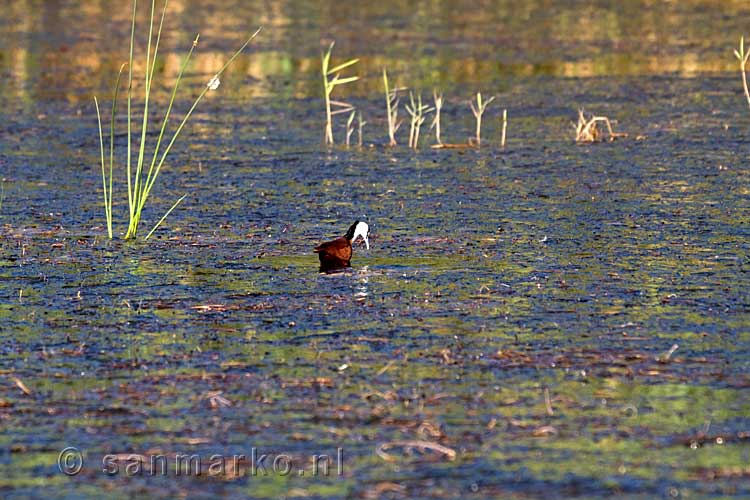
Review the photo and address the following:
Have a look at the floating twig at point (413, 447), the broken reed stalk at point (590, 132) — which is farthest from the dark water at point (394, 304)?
the broken reed stalk at point (590, 132)

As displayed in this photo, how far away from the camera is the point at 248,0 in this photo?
80.0 ft

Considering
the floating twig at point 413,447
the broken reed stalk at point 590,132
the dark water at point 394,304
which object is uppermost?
the broken reed stalk at point 590,132

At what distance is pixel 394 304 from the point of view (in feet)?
21.7

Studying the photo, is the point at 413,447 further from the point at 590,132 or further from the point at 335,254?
the point at 590,132

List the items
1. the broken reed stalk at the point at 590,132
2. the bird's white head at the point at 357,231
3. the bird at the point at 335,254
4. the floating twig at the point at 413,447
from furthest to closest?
the broken reed stalk at the point at 590,132
the bird's white head at the point at 357,231
the bird at the point at 335,254
the floating twig at the point at 413,447

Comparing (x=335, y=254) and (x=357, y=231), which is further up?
(x=357, y=231)

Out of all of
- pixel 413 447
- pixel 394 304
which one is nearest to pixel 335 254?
pixel 394 304

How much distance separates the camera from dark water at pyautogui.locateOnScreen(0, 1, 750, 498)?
4.55m

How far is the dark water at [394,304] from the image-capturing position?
4.55m

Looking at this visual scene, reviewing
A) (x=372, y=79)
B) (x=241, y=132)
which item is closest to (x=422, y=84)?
(x=372, y=79)

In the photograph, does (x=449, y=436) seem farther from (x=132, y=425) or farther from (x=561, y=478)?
(x=132, y=425)

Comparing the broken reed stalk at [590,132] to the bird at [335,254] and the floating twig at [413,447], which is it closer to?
the bird at [335,254]

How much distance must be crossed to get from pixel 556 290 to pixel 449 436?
2249 millimetres

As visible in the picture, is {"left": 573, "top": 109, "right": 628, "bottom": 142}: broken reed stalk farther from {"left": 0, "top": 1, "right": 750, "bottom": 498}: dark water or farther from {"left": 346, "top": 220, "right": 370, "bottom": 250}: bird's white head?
{"left": 346, "top": 220, "right": 370, "bottom": 250}: bird's white head
